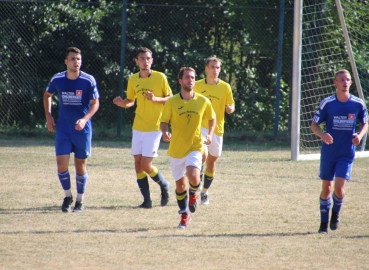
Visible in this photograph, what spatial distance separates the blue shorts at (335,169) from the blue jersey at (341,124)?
47 mm

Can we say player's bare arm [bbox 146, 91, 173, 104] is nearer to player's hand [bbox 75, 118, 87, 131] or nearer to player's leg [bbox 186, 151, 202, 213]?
player's hand [bbox 75, 118, 87, 131]

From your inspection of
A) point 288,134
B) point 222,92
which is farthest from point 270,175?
point 288,134

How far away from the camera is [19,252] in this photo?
249 inches

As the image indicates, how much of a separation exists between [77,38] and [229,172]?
7.02m

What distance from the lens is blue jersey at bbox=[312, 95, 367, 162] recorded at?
24.2 feet

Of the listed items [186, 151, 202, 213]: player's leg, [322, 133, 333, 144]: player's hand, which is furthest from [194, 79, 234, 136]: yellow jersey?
[322, 133, 333, 144]: player's hand

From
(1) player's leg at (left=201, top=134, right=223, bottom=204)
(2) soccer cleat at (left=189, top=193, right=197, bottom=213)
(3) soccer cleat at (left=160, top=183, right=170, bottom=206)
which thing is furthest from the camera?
(1) player's leg at (left=201, top=134, right=223, bottom=204)

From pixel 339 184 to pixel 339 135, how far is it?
0.53 meters

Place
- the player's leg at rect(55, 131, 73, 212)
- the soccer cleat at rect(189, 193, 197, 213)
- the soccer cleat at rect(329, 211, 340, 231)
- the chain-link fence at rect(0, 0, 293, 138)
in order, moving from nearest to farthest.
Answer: the soccer cleat at rect(329, 211, 340, 231) → the soccer cleat at rect(189, 193, 197, 213) → the player's leg at rect(55, 131, 73, 212) → the chain-link fence at rect(0, 0, 293, 138)

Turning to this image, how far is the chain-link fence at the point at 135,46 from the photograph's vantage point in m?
16.9

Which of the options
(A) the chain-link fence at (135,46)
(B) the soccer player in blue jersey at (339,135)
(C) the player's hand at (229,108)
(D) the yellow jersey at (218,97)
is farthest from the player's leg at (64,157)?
(A) the chain-link fence at (135,46)

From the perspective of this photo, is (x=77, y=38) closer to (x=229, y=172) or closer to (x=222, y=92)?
(x=229, y=172)

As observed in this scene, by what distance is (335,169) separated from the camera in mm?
7434

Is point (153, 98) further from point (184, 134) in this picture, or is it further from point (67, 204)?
point (67, 204)
